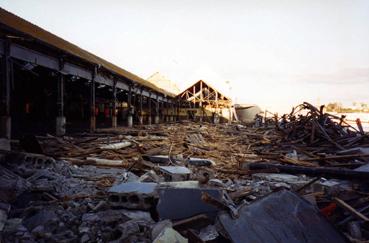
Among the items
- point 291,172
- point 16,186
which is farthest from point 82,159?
point 291,172

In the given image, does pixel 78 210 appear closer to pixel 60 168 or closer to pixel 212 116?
pixel 60 168

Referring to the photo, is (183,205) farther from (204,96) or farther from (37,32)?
(204,96)

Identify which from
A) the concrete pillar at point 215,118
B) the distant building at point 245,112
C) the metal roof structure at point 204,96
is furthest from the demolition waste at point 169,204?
the distant building at point 245,112

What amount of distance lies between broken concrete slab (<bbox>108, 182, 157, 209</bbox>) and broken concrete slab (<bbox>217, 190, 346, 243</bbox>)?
1533 millimetres

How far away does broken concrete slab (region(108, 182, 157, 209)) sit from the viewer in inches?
200

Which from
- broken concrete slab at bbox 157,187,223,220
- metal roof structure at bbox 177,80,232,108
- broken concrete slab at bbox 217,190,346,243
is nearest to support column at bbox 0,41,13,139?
broken concrete slab at bbox 157,187,223,220

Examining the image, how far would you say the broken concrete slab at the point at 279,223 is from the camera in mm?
3850

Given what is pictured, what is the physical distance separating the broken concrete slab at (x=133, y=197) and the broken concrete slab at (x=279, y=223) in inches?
60.4

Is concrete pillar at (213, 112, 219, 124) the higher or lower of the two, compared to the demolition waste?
higher

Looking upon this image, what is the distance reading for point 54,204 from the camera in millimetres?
5281

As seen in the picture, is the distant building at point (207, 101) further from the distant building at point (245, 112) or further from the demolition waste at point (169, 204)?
the demolition waste at point (169, 204)

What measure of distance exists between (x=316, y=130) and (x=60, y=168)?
457 inches

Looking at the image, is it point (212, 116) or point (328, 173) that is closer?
point (328, 173)

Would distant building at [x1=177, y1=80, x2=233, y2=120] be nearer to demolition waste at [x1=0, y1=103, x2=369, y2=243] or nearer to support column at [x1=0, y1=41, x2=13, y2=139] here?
support column at [x1=0, y1=41, x2=13, y2=139]
